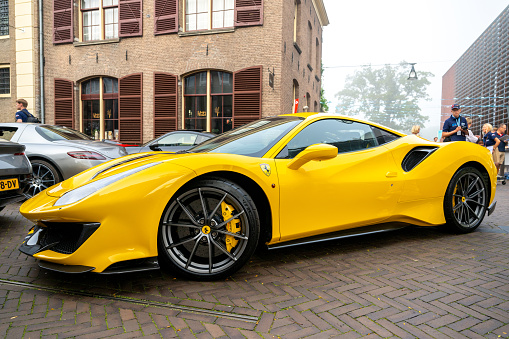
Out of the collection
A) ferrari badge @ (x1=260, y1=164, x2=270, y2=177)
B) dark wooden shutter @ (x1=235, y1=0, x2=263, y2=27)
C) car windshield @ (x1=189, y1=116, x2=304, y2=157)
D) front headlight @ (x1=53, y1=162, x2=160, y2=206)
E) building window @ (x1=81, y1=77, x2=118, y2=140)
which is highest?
dark wooden shutter @ (x1=235, y1=0, x2=263, y2=27)

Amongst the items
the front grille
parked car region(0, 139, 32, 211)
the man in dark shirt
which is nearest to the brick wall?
the man in dark shirt

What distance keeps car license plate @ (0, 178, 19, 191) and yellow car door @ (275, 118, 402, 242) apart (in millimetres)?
3070

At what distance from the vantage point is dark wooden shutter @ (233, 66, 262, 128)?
13078 millimetres

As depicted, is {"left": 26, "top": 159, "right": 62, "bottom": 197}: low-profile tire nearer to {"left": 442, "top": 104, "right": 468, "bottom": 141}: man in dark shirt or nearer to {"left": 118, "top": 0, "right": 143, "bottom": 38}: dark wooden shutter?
{"left": 442, "top": 104, "right": 468, "bottom": 141}: man in dark shirt

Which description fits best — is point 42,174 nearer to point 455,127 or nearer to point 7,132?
point 7,132

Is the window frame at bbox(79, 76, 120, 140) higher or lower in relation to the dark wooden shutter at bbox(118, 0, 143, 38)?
lower

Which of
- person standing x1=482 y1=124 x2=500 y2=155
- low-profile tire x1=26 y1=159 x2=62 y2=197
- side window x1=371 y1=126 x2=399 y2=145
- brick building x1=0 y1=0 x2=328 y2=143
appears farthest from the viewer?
brick building x1=0 y1=0 x2=328 y2=143

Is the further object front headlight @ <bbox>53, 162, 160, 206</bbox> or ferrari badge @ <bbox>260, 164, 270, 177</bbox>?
ferrari badge @ <bbox>260, 164, 270, 177</bbox>

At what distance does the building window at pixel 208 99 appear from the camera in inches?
536

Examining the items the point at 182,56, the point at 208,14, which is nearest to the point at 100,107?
the point at 182,56

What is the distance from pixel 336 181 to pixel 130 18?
13.5 metres

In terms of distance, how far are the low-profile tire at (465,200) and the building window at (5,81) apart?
56.1ft

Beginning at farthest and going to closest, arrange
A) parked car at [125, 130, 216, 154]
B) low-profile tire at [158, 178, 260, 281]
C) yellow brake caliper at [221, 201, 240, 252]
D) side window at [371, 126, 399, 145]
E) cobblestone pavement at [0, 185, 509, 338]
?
parked car at [125, 130, 216, 154]
side window at [371, 126, 399, 145]
yellow brake caliper at [221, 201, 240, 252]
low-profile tire at [158, 178, 260, 281]
cobblestone pavement at [0, 185, 509, 338]

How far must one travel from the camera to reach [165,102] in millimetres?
14070
